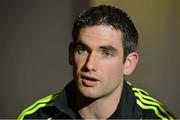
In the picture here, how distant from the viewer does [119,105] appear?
3.36ft

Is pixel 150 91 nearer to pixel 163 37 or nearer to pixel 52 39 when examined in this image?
pixel 163 37

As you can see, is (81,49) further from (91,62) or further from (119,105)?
(119,105)

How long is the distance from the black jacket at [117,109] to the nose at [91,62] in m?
0.15

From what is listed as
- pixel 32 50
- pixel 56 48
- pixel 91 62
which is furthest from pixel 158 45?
pixel 91 62

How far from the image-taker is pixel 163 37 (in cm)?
163

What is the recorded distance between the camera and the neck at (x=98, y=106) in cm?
100

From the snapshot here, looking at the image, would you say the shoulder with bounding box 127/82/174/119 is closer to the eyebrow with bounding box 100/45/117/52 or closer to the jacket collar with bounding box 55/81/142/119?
the jacket collar with bounding box 55/81/142/119

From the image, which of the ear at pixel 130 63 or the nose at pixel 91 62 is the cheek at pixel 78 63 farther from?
the ear at pixel 130 63

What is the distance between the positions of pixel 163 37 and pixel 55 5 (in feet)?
1.63

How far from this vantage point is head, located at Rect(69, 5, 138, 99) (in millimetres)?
924

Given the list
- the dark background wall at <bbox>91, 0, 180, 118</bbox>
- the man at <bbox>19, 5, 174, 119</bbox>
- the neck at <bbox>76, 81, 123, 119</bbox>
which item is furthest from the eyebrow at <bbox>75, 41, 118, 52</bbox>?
the dark background wall at <bbox>91, 0, 180, 118</bbox>

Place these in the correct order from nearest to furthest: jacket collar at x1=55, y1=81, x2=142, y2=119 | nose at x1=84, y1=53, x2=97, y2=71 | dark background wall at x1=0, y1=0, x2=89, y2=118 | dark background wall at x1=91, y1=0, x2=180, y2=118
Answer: nose at x1=84, y1=53, x2=97, y2=71 → jacket collar at x1=55, y1=81, x2=142, y2=119 → dark background wall at x1=91, y1=0, x2=180, y2=118 → dark background wall at x1=0, y1=0, x2=89, y2=118

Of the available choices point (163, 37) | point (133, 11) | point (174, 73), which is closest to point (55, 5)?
point (133, 11)

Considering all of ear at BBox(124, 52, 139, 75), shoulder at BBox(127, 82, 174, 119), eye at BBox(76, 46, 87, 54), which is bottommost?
shoulder at BBox(127, 82, 174, 119)
